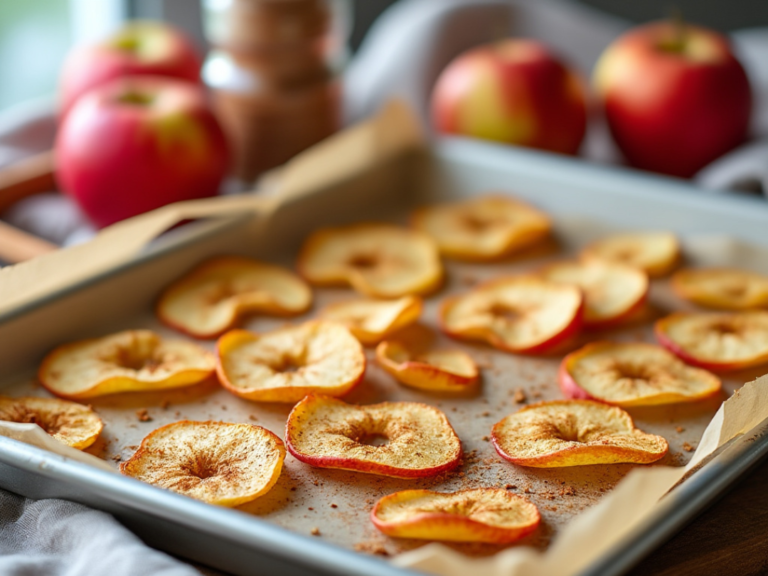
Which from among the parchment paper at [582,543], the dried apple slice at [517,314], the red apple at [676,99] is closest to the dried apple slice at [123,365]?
the dried apple slice at [517,314]

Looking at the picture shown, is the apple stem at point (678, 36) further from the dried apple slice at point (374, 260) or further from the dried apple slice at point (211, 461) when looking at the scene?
the dried apple slice at point (211, 461)

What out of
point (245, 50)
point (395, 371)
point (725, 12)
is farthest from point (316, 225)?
point (725, 12)

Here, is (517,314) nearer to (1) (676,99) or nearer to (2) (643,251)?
(2) (643,251)

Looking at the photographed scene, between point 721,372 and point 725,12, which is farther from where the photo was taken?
point 725,12

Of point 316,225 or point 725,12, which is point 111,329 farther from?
point 725,12

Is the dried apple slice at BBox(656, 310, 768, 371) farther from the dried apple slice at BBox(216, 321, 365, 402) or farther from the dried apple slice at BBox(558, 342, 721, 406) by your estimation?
the dried apple slice at BBox(216, 321, 365, 402)

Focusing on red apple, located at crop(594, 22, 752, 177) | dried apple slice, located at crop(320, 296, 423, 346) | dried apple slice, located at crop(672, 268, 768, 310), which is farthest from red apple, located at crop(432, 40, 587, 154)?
dried apple slice, located at crop(320, 296, 423, 346)

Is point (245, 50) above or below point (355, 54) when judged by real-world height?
above
